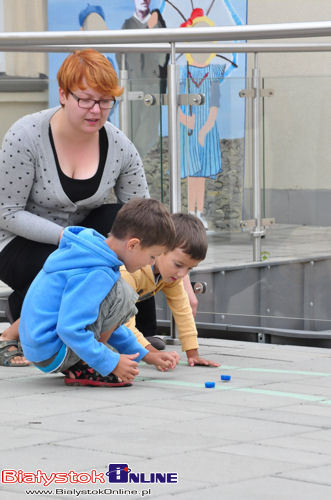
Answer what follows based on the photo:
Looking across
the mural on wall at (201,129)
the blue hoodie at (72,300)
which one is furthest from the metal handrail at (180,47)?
the blue hoodie at (72,300)

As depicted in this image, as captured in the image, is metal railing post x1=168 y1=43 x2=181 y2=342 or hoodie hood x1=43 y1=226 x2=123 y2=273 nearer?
hoodie hood x1=43 y1=226 x2=123 y2=273

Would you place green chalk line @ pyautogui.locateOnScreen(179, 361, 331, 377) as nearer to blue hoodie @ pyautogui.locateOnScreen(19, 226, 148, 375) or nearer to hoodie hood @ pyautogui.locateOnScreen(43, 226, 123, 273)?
blue hoodie @ pyautogui.locateOnScreen(19, 226, 148, 375)

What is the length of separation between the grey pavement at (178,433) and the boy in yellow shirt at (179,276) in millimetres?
152

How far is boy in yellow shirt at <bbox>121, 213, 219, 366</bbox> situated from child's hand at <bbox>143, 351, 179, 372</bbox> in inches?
3.6

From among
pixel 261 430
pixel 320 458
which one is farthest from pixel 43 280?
pixel 320 458

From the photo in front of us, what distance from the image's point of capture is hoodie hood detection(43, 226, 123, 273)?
156 inches

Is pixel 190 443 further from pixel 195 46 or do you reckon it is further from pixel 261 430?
pixel 195 46

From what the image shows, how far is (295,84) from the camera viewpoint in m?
6.66

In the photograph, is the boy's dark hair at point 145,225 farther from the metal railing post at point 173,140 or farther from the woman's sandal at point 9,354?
the metal railing post at point 173,140

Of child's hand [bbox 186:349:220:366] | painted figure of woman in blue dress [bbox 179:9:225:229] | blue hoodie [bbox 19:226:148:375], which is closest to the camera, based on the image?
blue hoodie [bbox 19:226:148:375]

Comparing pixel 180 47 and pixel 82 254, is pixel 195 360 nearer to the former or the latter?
pixel 82 254

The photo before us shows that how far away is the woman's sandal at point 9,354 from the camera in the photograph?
184 inches

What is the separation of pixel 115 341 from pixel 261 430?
3.63 ft

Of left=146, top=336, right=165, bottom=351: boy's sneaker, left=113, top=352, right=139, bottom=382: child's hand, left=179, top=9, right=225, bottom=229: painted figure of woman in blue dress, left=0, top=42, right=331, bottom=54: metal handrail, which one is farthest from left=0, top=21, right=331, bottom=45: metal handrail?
left=113, top=352, right=139, bottom=382: child's hand
